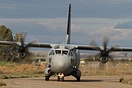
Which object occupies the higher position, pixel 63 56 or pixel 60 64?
pixel 63 56

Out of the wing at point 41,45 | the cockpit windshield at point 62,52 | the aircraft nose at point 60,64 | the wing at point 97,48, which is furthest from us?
the wing at point 41,45


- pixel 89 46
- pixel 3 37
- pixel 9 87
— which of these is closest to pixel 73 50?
pixel 89 46

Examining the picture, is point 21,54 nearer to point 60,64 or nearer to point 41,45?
point 41,45

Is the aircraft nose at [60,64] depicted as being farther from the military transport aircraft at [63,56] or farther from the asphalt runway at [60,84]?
the asphalt runway at [60,84]

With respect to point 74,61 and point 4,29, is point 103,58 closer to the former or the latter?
point 74,61

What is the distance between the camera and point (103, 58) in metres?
43.8

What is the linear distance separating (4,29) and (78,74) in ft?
231

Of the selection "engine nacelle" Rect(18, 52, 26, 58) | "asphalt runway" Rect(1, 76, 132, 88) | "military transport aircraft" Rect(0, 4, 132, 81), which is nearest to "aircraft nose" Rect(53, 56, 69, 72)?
"military transport aircraft" Rect(0, 4, 132, 81)

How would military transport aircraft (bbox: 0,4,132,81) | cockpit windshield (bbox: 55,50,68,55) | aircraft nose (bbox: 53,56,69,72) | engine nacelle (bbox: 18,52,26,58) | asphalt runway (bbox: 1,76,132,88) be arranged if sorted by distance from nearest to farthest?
asphalt runway (bbox: 1,76,132,88) < aircraft nose (bbox: 53,56,69,72) < military transport aircraft (bbox: 0,4,132,81) < cockpit windshield (bbox: 55,50,68,55) < engine nacelle (bbox: 18,52,26,58)

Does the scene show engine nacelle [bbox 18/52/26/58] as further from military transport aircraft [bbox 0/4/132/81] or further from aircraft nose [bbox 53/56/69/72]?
aircraft nose [bbox 53/56/69/72]

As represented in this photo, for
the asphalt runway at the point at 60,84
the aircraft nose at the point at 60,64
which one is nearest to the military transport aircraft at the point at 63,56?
the aircraft nose at the point at 60,64

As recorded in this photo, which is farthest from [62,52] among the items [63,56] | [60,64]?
[60,64]

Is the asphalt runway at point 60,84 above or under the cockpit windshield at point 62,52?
under

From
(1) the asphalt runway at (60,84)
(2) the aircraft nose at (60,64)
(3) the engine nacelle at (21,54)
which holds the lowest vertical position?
(1) the asphalt runway at (60,84)
